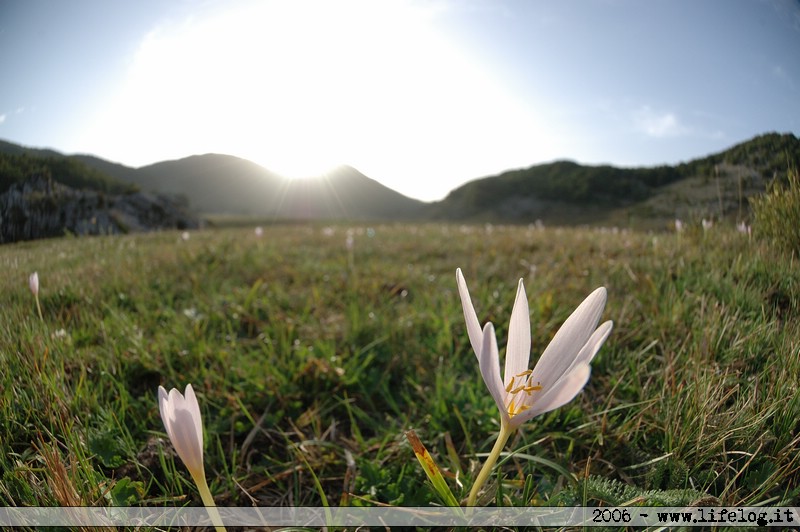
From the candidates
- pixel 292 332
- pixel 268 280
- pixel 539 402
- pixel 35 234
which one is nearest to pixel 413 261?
pixel 268 280

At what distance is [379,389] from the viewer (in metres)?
2.29

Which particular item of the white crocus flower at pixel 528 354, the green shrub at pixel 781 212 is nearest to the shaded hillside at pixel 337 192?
the white crocus flower at pixel 528 354

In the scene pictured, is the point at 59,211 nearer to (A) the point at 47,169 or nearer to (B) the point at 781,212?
(A) the point at 47,169

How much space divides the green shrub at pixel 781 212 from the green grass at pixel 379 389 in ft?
0.32

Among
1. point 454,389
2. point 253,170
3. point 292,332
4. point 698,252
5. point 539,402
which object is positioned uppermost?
point 253,170

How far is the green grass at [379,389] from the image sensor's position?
136 centimetres

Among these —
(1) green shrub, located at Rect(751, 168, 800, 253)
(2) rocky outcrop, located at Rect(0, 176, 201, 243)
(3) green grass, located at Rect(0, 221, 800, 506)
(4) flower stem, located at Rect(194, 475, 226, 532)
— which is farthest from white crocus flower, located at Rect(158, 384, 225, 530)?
(1) green shrub, located at Rect(751, 168, 800, 253)

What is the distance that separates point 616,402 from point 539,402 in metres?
1.21

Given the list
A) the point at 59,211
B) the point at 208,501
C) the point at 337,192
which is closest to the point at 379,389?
the point at 208,501

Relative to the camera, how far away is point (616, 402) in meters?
1.85

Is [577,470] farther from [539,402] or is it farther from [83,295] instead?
[83,295]

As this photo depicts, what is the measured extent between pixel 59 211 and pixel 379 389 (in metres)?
1.80

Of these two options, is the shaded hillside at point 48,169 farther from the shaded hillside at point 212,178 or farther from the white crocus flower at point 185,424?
the white crocus flower at point 185,424

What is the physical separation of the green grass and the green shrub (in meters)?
0.10
